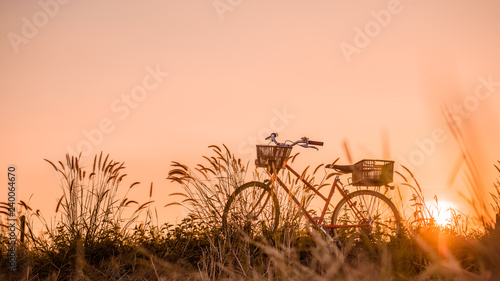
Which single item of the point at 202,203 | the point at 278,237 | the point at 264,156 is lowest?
the point at 278,237

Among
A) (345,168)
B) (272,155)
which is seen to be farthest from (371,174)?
(272,155)

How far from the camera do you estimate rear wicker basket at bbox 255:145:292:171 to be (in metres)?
5.80

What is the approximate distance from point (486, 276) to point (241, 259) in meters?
3.57

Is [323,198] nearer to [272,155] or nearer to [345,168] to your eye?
[345,168]

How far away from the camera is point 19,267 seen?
19.7 ft

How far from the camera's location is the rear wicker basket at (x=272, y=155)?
19.0 feet

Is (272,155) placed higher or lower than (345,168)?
higher

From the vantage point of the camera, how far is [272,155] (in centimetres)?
582

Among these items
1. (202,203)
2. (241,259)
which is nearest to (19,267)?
(202,203)

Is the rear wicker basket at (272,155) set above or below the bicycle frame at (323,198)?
above

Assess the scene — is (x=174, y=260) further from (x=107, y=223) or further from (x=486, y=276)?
(x=486, y=276)

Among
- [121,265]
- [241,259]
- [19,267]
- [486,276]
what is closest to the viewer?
[486,276]

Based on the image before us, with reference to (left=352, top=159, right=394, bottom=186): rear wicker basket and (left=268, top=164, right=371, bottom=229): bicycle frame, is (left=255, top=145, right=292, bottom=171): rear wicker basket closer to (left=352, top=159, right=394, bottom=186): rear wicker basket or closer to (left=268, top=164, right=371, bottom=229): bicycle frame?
(left=268, top=164, right=371, bottom=229): bicycle frame

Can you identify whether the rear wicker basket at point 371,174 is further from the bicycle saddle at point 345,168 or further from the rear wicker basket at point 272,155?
the rear wicker basket at point 272,155
